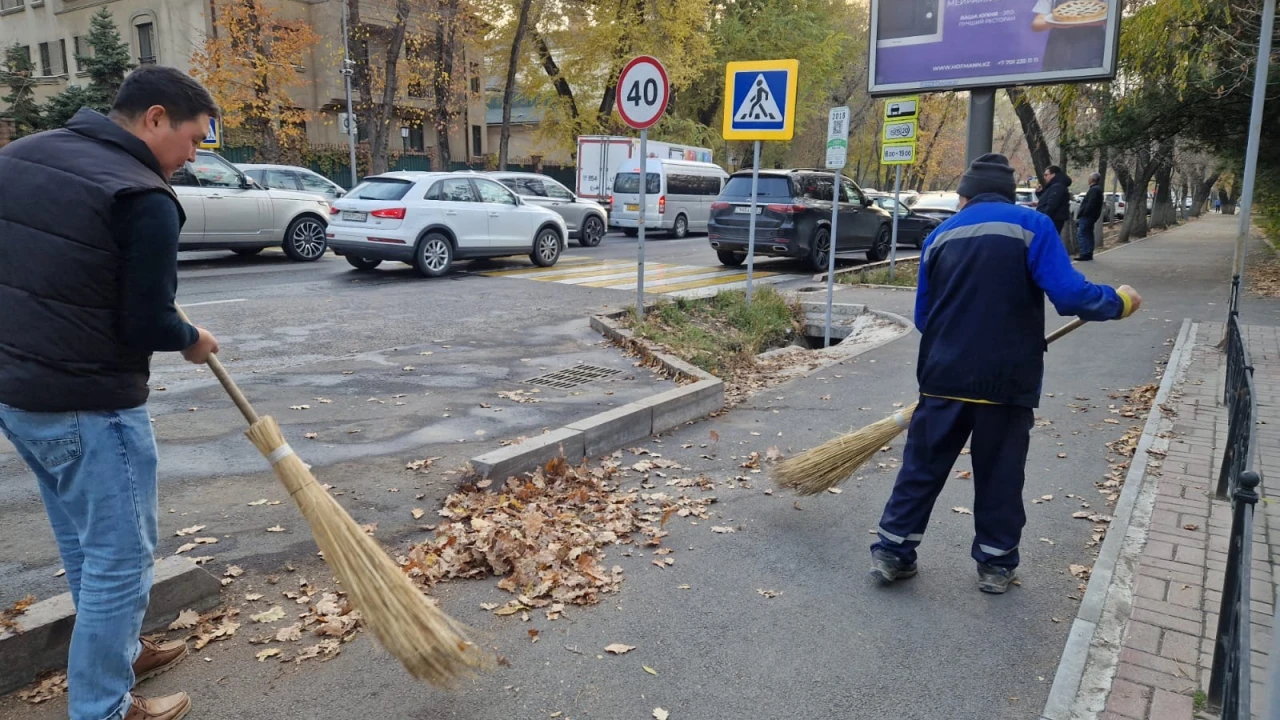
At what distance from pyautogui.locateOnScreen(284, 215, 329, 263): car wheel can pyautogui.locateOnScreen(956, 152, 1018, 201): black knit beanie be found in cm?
1361

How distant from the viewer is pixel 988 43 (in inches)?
384

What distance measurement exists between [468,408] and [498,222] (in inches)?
367

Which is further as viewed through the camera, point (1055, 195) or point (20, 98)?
point (20, 98)

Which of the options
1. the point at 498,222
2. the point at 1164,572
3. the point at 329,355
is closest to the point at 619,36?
the point at 498,222

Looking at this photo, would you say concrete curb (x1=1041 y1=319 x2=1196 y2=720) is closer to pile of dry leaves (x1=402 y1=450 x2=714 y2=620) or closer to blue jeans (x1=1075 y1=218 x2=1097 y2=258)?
pile of dry leaves (x1=402 y1=450 x2=714 y2=620)

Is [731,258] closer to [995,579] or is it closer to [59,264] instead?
[995,579]

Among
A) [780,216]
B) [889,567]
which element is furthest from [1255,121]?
[780,216]

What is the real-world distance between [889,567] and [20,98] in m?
30.0

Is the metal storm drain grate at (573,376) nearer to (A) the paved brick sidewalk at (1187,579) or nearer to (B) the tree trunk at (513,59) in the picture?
(A) the paved brick sidewalk at (1187,579)

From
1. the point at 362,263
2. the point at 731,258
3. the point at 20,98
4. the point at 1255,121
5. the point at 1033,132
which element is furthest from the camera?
the point at 20,98

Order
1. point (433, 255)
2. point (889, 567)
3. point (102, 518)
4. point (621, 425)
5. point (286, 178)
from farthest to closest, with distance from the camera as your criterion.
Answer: point (286, 178) → point (433, 255) → point (621, 425) → point (889, 567) → point (102, 518)

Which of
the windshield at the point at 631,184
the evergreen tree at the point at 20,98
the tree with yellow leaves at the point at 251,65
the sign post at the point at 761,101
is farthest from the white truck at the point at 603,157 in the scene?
the sign post at the point at 761,101

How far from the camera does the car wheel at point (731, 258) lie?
18.1 metres

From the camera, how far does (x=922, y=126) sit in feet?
172
